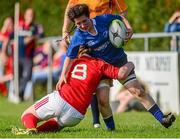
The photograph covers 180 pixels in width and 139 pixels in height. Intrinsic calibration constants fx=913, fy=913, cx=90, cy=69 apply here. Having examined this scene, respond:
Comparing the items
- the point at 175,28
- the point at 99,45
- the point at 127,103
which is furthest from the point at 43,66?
the point at 99,45

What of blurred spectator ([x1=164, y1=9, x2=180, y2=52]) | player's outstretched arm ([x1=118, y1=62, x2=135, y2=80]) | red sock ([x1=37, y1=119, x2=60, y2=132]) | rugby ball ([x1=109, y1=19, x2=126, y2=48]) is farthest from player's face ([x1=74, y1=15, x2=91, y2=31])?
blurred spectator ([x1=164, y1=9, x2=180, y2=52])

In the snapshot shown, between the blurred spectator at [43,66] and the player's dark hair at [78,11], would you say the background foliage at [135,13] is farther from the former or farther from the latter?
the player's dark hair at [78,11]

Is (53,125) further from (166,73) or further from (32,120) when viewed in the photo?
(166,73)

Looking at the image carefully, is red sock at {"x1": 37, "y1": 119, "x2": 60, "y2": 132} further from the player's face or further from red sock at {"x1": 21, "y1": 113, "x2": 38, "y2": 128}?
the player's face

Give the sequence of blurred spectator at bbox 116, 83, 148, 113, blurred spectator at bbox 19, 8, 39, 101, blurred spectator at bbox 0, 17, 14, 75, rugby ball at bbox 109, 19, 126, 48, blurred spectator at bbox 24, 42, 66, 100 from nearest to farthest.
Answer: rugby ball at bbox 109, 19, 126, 48 < blurred spectator at bbox 116, 83, 148, 113 < blurred spectator at bbox 19, 8, 39, 101 < blurred spectator at bbox 24, 42, 66, 100 < blurred spectator at bbox 0, 17, 14, 75

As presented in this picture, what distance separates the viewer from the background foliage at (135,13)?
24.4 metres

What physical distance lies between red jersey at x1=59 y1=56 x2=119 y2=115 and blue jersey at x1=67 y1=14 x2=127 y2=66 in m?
0.09

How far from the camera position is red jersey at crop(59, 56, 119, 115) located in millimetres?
10938

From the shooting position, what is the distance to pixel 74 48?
11094mm

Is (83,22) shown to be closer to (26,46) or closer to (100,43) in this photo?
(100,43)

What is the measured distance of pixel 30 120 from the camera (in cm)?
1099

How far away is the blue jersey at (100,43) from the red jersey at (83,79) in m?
0.09

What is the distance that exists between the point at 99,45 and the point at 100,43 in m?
0.03

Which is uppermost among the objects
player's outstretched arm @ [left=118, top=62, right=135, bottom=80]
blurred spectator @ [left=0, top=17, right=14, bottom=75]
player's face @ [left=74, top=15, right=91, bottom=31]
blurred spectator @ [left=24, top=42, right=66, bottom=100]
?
player's face @ [left=74, top=15, right=91, bottom=31]
